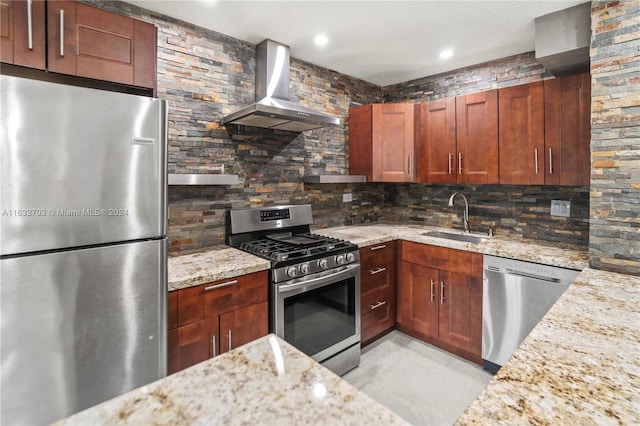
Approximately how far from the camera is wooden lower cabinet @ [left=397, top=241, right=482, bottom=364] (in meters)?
2.62

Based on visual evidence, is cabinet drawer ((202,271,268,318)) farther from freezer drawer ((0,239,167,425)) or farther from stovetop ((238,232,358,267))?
freezer drawer ((0,239,167,425))

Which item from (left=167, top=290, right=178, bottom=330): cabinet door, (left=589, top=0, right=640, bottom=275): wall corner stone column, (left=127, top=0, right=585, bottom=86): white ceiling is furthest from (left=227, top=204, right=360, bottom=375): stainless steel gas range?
(left=589, top=0, right=640, bottom=275): wall corner stone column

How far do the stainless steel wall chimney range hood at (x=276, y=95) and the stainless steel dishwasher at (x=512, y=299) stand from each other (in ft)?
5.70

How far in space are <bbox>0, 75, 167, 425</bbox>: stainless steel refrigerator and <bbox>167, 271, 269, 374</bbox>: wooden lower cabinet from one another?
0.17m

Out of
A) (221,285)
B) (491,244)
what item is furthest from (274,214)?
(491,244)

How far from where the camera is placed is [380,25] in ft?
7.99

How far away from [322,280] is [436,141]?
1.82 metres

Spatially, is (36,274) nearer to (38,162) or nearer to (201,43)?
(38,162)

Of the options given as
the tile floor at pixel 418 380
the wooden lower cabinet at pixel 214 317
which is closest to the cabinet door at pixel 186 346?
the wooden lower cabinet at pixel 214 317

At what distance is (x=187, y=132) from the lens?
239cm

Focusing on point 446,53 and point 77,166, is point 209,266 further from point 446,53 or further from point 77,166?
point 446,53

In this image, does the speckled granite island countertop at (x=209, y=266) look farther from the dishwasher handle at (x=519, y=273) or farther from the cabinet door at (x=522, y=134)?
the cabinet door at (x=522, y=134)

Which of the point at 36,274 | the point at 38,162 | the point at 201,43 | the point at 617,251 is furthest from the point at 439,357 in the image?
the point at 201,43

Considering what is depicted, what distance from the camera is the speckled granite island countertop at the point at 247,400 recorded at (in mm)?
625
